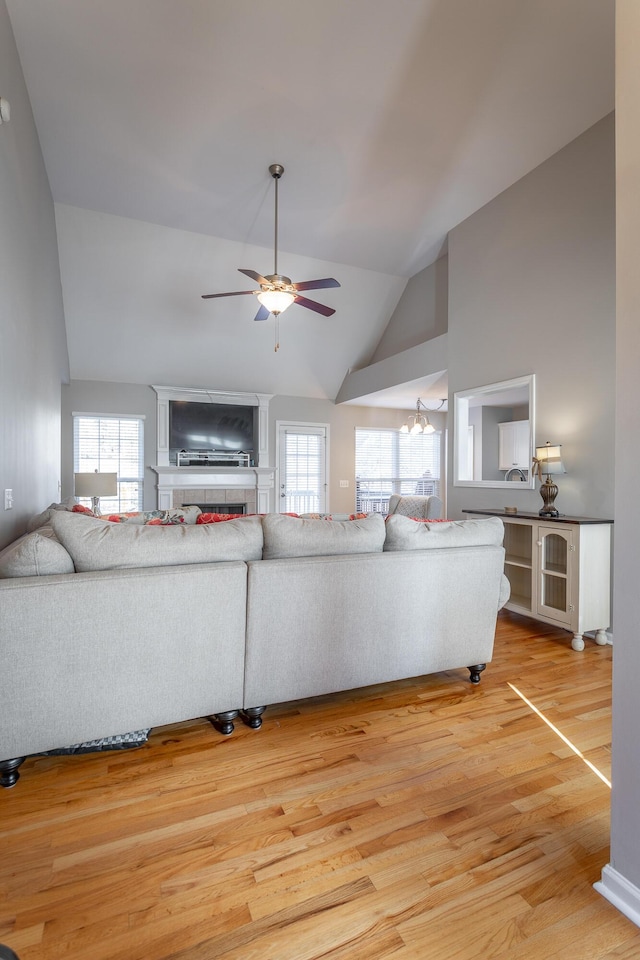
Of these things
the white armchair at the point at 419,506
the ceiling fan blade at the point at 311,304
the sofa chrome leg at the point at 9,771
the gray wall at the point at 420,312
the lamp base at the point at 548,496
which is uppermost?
the gray wall at the point at 420,312

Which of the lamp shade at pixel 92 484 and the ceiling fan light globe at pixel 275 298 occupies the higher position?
the ceiling fan light globe at pixel 275 298

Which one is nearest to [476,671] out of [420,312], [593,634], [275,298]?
[593,634]

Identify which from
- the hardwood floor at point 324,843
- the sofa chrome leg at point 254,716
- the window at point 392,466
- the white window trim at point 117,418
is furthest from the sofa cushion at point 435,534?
the window at point 392,466

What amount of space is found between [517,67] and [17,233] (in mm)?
3491

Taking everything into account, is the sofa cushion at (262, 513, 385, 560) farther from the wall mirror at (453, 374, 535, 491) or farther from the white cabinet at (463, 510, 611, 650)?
the wall mirror at (453, 374, 535, 491)

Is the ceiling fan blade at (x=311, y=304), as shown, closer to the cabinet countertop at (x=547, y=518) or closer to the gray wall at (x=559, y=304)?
the gray wall at (x=559, y=304)

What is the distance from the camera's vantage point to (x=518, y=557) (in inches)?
163

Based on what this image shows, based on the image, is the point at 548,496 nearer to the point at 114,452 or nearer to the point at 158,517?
the point at 158,517

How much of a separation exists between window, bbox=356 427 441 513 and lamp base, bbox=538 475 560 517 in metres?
4.78

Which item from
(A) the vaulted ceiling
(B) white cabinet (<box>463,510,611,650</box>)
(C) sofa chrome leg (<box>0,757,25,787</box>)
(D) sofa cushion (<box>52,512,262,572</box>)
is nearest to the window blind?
(A) the vaulted ceiling

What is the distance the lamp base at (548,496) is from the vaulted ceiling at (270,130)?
2.85 meters

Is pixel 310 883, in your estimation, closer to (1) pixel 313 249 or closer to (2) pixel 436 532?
(2) pixel 436 532

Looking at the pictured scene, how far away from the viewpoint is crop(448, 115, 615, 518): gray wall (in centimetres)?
365

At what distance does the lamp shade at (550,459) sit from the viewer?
12.5ft
